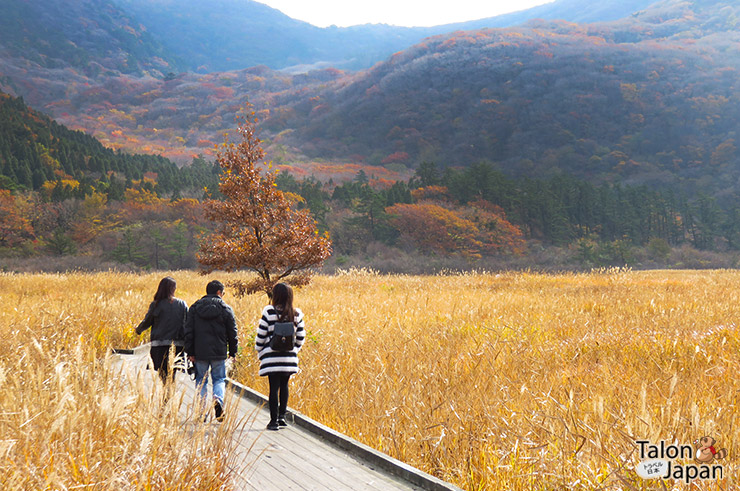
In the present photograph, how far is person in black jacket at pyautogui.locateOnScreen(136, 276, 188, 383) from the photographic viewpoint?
6.59 meters

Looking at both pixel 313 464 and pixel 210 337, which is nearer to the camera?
pixel 313 464

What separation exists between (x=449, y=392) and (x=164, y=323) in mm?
4055

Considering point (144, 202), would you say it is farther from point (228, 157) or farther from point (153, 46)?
point (153, 46)

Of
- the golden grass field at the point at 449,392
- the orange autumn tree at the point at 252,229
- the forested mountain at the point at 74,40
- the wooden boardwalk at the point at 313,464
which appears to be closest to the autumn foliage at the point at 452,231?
the orange autumn tree at the point at 252,229

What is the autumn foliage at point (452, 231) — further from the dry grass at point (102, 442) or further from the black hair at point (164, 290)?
the dry grass at point (102, 442)

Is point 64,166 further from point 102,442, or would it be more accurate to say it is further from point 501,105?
point 501,105

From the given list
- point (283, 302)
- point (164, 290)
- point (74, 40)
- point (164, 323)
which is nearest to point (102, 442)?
point (283, 302)

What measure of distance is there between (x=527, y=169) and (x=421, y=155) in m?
22.2

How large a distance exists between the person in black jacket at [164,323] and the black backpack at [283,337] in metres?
1.96

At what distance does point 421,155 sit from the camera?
9881cm

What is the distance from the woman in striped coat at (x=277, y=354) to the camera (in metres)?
5.35

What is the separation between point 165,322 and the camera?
21.7ft

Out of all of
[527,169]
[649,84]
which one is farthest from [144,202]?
[649,84]

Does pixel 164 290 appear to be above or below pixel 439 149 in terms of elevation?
above
